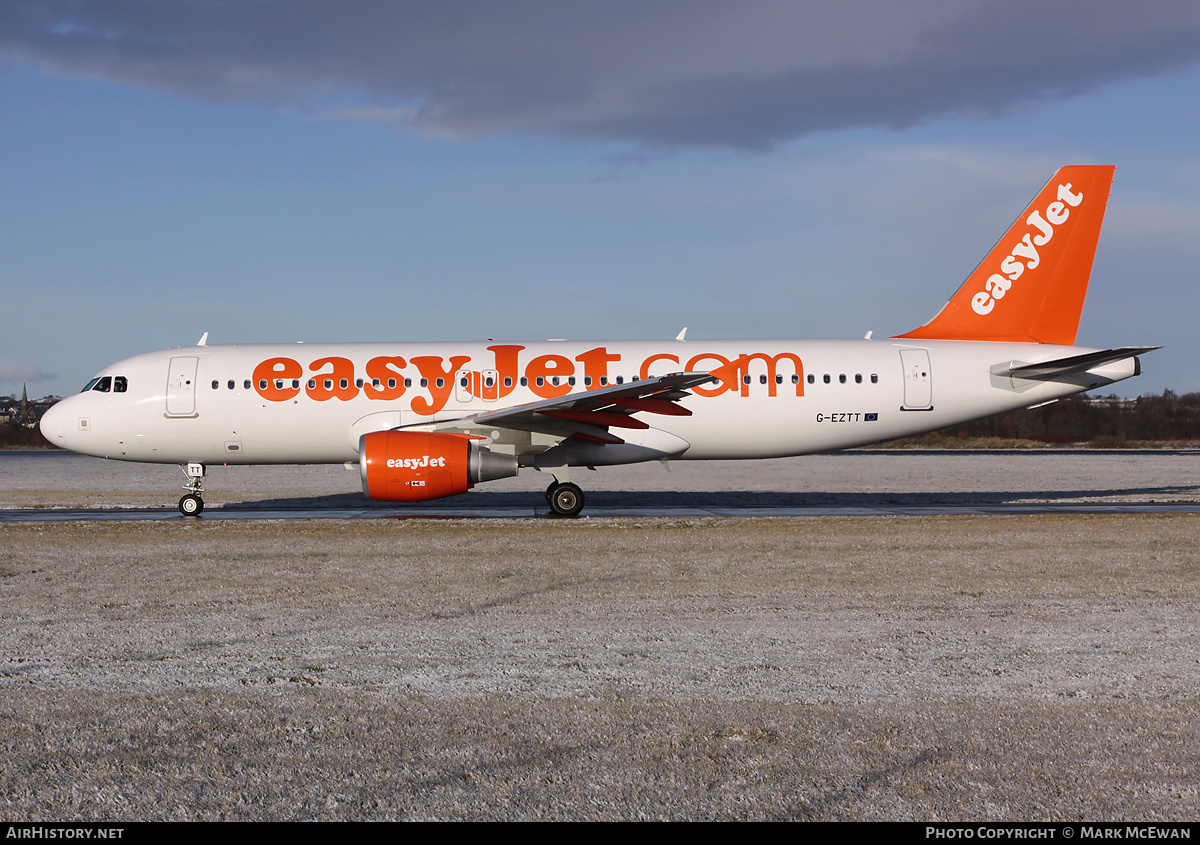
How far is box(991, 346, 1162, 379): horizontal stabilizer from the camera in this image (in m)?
17.1

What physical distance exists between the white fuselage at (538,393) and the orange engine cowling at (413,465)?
1.93m

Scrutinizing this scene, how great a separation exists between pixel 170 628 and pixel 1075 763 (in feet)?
20.2

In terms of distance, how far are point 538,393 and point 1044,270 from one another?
34.3 ft

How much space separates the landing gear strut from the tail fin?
602 inches

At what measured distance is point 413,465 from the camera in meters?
16.0

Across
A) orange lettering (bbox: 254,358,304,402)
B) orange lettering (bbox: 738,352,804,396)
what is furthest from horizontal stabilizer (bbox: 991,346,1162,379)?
orange lettering (bbox: 254,358,304,402)

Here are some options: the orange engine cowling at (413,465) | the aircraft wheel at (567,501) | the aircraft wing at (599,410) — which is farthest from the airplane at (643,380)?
the orange engine cowling at (413,465)

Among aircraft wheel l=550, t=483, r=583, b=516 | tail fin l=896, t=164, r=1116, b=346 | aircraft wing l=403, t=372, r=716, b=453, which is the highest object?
tail fin l=896, t=164, r=1116, b=346

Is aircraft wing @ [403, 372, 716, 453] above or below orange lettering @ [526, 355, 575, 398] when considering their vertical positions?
below

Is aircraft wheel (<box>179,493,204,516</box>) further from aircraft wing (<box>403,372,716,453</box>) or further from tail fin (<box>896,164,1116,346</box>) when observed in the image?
tail fin (<box>896,164,1116,346</box>)

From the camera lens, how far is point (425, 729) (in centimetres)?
458

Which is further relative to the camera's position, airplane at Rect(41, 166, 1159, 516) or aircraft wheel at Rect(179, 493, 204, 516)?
airplane at Rect(41, 166, 1159, 516)

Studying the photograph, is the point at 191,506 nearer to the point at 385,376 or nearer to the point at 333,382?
the point at 333,382

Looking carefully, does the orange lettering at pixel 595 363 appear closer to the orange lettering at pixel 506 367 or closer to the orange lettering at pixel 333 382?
the orange lettering at pixel 506 367
